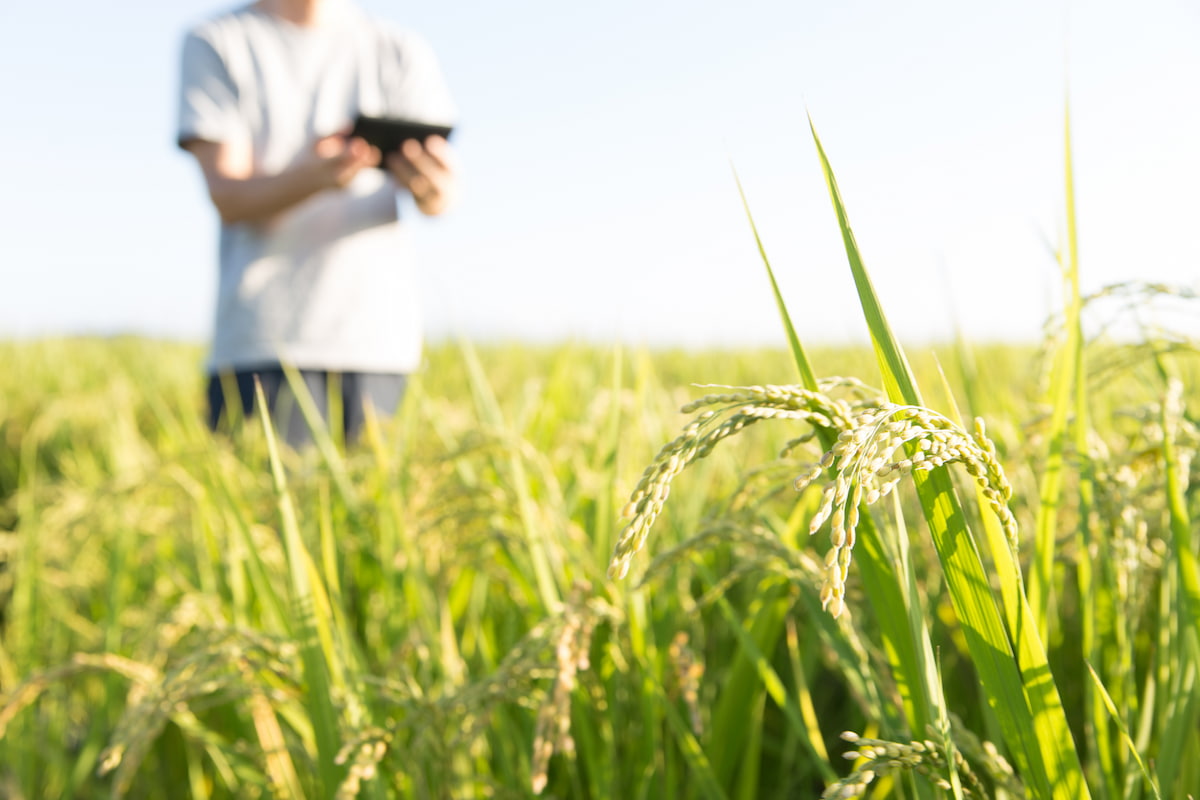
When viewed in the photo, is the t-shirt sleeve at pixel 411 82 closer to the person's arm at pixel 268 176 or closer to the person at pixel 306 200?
the person at pixel 306 200

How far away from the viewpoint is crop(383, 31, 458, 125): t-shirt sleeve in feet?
9.95

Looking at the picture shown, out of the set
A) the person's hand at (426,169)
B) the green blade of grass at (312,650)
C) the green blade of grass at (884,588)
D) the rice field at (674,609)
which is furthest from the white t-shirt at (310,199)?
the green blade of grass at (884,588)

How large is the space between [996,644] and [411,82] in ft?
9.75

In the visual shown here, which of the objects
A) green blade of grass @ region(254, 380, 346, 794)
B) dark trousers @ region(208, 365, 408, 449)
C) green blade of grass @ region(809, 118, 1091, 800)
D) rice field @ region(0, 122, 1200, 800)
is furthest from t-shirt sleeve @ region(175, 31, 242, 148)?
green blade of grass @ region(809, 118, 1091, 800)

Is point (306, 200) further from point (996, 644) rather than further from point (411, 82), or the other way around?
point (996, 644)

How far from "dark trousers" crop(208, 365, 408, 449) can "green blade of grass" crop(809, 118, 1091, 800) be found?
90.1 inches

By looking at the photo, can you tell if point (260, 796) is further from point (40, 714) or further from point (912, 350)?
point (912, 350)

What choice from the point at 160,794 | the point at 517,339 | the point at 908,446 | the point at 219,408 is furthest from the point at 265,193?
the point at 517,339

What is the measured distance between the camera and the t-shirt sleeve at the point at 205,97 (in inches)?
101

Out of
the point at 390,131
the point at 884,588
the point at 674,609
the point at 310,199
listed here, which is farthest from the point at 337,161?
the point at 884,588

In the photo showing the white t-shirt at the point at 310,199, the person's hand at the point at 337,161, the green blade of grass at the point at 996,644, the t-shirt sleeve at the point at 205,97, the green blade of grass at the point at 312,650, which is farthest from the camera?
the white t-shirt at the point at 310,199

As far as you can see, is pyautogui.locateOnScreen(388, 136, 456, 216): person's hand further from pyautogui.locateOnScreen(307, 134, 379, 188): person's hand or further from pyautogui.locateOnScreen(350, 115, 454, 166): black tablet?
pyautogui.locateOnScreen(307, 134, 379, 188): person's hand

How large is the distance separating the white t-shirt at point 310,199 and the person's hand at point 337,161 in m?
0.26

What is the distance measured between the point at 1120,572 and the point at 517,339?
5783mm
